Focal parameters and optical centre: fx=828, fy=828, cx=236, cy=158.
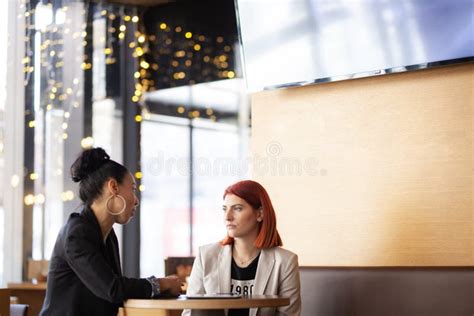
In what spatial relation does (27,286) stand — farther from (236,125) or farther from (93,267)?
(93,267)

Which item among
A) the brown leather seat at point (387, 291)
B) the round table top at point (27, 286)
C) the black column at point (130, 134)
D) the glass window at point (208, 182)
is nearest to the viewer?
the brown leather seat at point (387, 291)

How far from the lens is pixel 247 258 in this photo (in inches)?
150

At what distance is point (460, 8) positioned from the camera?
3.70 metres

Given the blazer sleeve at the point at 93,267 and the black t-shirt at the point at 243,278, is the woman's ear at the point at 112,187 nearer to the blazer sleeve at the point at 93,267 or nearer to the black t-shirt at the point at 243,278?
the blazer sleeve at the point at 93,267

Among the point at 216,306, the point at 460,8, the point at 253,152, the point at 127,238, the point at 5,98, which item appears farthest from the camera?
the point at 127,238

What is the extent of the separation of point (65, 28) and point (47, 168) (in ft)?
4.11

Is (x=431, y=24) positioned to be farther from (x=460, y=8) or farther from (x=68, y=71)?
(x=68, y=71)

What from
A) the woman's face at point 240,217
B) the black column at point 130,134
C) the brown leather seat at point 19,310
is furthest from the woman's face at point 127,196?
the black column at point 130,134

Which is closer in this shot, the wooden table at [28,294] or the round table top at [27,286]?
the round table top at [27,286]

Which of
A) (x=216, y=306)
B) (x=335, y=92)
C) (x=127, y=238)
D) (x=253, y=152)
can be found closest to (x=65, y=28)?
(x=127, y=238)

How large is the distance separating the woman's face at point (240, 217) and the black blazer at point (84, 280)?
28.0 inches

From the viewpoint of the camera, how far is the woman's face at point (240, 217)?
3779 mm

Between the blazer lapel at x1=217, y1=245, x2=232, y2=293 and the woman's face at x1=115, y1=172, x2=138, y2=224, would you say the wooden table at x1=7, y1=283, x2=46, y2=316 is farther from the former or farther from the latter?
the woman's face at x1=115, y1=172, x2=138, y2=224

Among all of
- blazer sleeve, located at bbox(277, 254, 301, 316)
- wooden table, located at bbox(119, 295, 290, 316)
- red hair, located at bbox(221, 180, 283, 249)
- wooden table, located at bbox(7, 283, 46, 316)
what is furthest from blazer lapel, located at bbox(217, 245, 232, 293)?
wooden table, located at bbox(7, 283, 46, 316)
